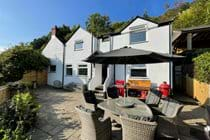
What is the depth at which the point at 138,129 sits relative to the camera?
289 cm

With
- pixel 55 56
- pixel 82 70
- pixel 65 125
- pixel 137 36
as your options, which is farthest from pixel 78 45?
pixel 65 125

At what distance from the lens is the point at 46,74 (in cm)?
1906

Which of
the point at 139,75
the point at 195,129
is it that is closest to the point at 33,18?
the point at 139,75

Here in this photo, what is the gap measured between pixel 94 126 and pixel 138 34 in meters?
10.2

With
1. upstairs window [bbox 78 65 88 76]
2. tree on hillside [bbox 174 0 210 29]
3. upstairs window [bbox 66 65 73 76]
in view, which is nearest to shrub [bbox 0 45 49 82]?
upstairs window [bbox 66 65 73 76]

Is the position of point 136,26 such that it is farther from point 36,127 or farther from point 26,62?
point 26,62

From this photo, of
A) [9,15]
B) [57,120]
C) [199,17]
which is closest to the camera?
[57,120]

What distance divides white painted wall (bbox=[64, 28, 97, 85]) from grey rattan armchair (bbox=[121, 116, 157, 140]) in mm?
12104

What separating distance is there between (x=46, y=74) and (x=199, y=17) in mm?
22167

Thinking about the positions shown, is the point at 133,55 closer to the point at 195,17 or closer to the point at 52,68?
the point at 52,68

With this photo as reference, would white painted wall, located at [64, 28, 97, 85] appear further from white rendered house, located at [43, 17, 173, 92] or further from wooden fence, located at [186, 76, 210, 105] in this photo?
wooden fence, located at [186, 76, 210, 105]

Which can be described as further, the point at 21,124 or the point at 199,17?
the point at 199,17

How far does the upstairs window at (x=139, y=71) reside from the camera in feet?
39.0

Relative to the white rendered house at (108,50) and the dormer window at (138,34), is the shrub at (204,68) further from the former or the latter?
the dormer window at (138,34)
